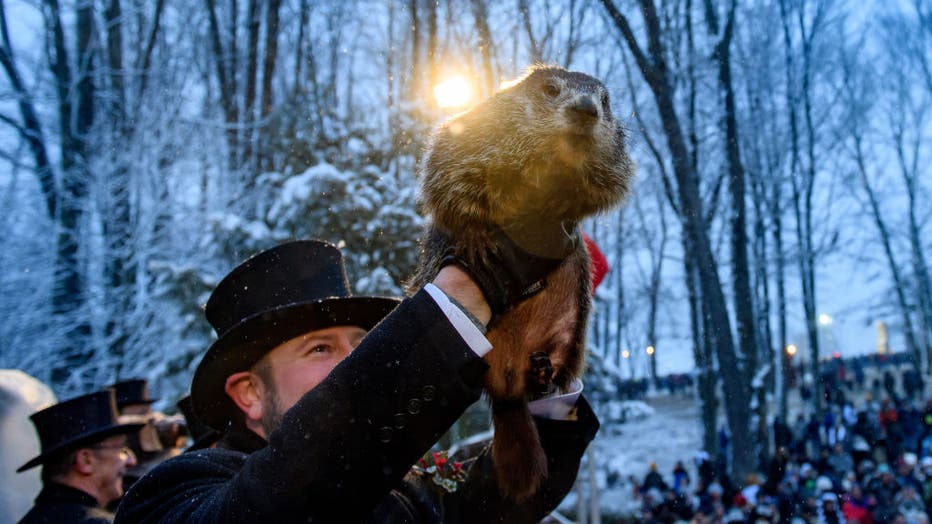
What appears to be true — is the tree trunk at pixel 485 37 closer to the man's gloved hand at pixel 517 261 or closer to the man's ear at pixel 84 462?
the man's ear at pixel 84 462

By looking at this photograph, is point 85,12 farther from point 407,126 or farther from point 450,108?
point 450,108

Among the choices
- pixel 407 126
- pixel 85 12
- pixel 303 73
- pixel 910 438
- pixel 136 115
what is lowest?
pixel 910 438

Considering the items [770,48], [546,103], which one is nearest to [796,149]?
[770,48]

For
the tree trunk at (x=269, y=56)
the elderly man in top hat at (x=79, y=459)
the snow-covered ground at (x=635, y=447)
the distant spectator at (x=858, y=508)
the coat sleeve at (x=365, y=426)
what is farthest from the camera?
the snow-covered ground at (x=635, y=447)

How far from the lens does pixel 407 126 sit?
7.61m

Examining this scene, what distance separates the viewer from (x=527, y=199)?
4.48 ft

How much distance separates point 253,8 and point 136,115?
353 centimetres

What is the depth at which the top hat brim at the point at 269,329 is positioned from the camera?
6.33 feet

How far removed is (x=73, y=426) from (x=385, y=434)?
330 centimetres

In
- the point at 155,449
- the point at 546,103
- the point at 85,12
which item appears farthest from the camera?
the point at 85,12

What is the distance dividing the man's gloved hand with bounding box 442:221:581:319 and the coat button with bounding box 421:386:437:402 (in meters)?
0.24

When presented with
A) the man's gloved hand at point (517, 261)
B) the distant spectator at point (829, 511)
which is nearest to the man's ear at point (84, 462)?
the man's gloved hand at point (517, 261)

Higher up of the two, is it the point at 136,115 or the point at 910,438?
the point at 136,115

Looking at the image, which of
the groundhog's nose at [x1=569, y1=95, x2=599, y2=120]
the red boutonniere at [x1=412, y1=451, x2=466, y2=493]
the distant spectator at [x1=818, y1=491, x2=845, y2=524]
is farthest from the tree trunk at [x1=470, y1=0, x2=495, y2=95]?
the distant spectator at [x1=818, y1=491, x2=845, y2=524]
